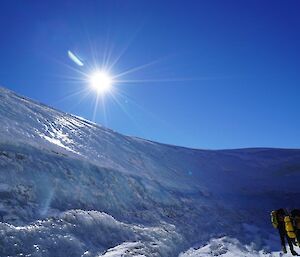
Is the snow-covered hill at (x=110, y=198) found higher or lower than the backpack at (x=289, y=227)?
higher

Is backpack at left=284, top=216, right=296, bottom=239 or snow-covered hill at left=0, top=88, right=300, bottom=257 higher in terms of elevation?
snow-covered hill at left=0, top=88, right=300, bottom=257

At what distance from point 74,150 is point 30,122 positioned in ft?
11.5

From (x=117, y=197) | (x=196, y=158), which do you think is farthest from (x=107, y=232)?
(x=196, y=158)

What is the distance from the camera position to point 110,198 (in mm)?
15930

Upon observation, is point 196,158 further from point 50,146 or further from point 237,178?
point 50,146

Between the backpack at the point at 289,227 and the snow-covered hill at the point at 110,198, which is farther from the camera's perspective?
the backpack at the point at 289,227

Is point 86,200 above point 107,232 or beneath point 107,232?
above

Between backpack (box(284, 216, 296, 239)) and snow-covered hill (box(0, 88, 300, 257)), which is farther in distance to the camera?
backpack (box(284, 216, 296, 239))

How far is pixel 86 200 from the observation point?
47.6 feet

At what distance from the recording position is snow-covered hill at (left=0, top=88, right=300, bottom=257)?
447 inches

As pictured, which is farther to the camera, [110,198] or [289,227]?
[110,198]

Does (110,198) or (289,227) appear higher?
(110,198)

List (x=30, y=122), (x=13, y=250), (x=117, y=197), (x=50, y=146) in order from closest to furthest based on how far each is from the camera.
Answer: (x=13, y=250)
(x=117, y=197)
(x=50, y=146)
(x=30, y=122)

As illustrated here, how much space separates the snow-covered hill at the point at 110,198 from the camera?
11352 millimetres
